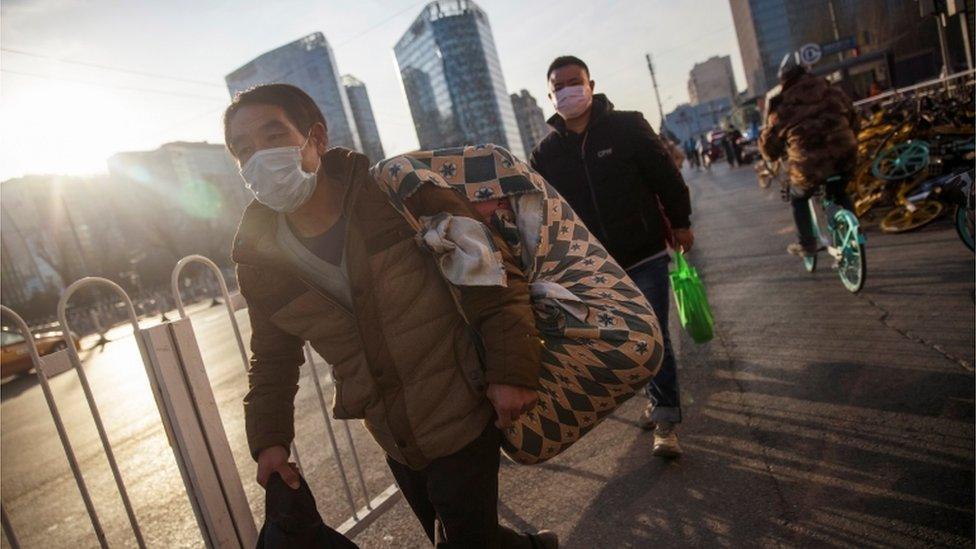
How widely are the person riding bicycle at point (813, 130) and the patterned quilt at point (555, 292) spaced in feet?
14.3

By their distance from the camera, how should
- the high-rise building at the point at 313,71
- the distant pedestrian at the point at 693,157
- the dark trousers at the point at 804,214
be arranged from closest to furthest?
the dark trousers at the point at 804,214 → the distant pedestrian at the point at 693,157 → the high-rise building at the point at 313,71

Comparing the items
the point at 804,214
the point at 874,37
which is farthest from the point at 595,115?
the point at 874,37

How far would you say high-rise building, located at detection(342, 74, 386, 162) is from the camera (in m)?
112

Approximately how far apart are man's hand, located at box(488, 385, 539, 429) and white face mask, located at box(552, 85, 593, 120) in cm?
213

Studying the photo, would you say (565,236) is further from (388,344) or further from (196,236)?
(196,236)

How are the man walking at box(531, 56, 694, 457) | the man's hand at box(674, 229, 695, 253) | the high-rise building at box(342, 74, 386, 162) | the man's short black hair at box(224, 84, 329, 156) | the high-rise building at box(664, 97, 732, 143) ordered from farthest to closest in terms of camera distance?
the high-rise building at box(342, 74, 386, 162) < the high-rise building at box(664, 97, 732, 143) < the man's hand at box(674, 229, 695, 253) < the man walking at box(531, 56, 694, 457) < the man's short black hair at box(224, 84, 329, 156)

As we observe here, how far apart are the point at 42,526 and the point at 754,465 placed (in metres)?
4.83

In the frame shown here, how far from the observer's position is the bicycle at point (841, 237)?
4737 mm

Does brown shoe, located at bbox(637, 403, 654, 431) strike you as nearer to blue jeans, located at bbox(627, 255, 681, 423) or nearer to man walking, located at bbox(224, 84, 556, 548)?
blue jeans, located at bbox(627, 255, 681, 423)

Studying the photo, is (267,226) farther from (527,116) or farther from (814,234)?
(527,116)

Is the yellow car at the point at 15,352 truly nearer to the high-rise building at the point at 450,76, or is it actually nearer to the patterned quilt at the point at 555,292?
the patterned quilt at the point at 555,292

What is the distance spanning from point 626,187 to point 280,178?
Answer: 6.53 ft

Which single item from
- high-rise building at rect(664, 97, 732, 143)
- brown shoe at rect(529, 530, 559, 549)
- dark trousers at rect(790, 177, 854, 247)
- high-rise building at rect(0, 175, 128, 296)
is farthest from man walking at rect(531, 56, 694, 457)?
high-rise building at rect(664, 97, 732, 143)

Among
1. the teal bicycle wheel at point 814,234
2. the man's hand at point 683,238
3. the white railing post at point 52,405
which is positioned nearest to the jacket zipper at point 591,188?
the man's hand at point 683,238
